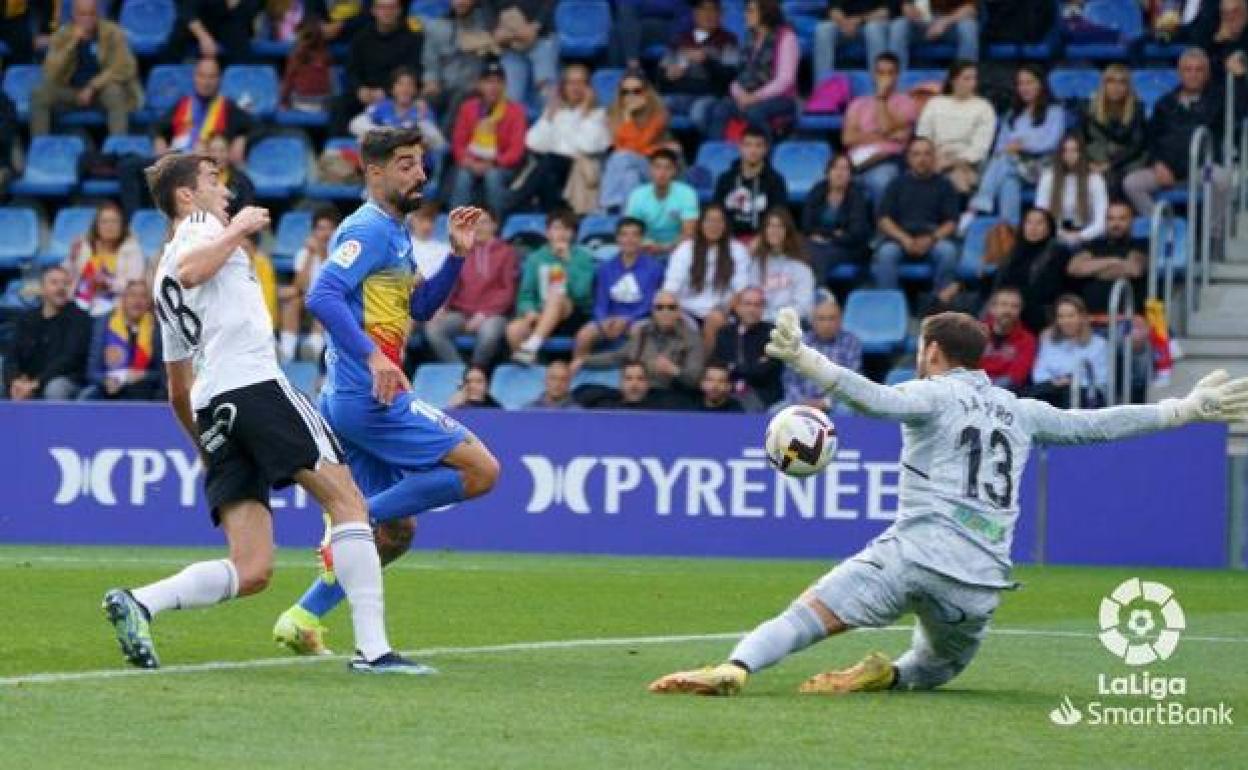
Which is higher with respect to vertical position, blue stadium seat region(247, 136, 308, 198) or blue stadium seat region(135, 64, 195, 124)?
blue stadium seat region(135, 64, 195, 124)

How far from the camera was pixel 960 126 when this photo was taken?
2262cm

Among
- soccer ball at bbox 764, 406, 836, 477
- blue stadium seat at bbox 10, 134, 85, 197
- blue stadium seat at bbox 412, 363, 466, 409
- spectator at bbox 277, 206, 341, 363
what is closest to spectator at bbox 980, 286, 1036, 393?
blue stadium seat at bbox 412, 363, 466, 409

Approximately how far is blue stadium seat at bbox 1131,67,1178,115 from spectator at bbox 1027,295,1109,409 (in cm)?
346

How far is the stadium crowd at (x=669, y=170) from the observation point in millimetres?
21141

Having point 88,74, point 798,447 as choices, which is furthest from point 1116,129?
point 798,447

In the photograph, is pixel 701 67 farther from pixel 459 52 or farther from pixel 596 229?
pixel 459 52

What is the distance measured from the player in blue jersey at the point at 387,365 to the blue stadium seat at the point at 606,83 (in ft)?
44.3

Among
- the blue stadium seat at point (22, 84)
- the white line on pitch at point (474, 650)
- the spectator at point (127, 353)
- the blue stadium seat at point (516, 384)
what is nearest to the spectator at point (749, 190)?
the blue stadium seat at point (516, 384)

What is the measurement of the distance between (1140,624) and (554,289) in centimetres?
1009

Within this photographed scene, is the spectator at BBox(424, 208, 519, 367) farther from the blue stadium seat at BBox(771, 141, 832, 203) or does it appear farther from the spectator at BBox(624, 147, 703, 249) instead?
the blue stadium seat at BBox(771, 141, 832, 203)

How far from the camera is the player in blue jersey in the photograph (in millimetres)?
10352

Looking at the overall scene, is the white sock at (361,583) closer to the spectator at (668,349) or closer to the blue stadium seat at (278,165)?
the spectator at (668,349)

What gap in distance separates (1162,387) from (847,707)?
12.4 m

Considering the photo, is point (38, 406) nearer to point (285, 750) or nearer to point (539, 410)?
point (539, 410)
